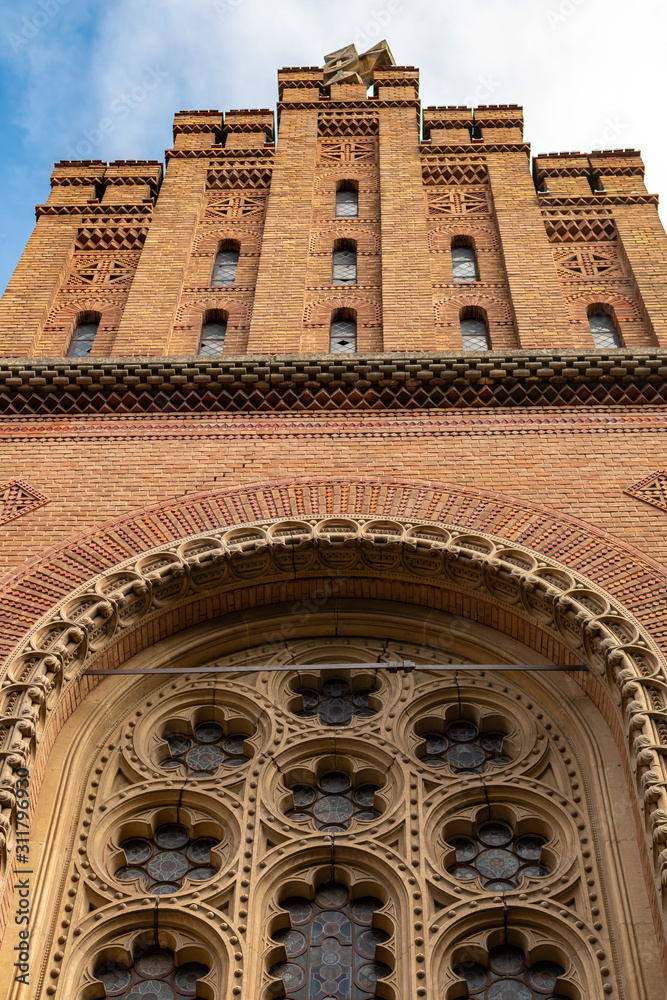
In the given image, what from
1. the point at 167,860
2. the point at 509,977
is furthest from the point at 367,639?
the point at 509,977

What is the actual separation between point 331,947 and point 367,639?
10.2ft

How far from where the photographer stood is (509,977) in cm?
820

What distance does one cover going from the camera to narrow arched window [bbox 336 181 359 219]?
630 inches

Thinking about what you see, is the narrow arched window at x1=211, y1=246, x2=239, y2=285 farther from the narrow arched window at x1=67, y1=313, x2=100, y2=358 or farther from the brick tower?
the narrow arched window at x1=67, y1=313, x2=100, y2=358

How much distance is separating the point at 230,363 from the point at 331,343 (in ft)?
5.09

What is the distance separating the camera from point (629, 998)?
25.4 ft

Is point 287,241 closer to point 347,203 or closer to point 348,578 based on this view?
point 347,203

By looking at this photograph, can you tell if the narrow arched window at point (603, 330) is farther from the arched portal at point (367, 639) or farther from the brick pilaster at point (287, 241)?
the arched portal at point (367, 639)

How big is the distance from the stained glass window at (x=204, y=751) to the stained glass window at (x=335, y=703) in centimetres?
62

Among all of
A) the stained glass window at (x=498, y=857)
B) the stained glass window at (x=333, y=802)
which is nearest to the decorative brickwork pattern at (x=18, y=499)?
the stained glass window at (x=333, y=802)

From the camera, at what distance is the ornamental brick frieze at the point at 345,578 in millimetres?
8922

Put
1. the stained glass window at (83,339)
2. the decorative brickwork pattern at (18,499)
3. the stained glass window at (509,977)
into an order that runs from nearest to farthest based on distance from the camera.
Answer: the stained glass window at (509,977) → the decorative brickwork pattern at (18,499) → the stained glass window at (83,339)

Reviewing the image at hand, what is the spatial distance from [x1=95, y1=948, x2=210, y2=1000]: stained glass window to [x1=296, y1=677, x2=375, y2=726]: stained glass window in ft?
7.73

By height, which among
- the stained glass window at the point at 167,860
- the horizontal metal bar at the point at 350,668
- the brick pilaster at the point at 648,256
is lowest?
the stained glass window at the point at 167,860
